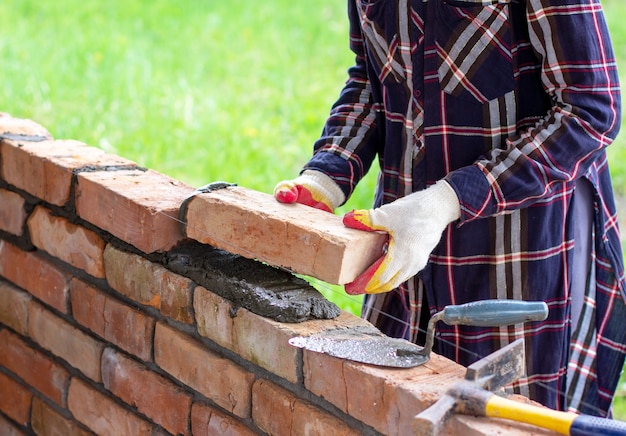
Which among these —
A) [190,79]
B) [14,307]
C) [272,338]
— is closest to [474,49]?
[272,338]

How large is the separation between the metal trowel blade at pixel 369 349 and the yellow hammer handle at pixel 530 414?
220 millimetres

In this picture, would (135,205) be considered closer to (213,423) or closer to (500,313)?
(213,423)

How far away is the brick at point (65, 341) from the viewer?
2135mm

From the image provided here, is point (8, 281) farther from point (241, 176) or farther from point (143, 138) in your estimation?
point (143, 138)

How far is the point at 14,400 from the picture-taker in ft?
8.13

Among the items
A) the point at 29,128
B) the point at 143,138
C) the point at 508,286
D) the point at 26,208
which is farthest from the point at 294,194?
the point at 143,138

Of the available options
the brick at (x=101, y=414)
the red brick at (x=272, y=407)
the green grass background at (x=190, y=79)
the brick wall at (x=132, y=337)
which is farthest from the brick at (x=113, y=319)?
the green grass background at (x=190, y=79)

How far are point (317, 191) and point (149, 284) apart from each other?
43 centimetres

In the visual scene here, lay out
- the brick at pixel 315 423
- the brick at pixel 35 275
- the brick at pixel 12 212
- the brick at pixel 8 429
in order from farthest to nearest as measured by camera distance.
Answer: the brick at pixel 8 429 < the brick at pixel 12 212 < the brick at pixel 35 275 < the brick at pixel 315 423

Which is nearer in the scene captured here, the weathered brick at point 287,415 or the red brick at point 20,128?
the weathered brick at point 287,415

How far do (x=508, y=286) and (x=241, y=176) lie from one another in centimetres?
255

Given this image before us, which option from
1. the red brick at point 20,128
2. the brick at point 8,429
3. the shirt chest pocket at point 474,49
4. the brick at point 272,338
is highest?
the shirt chest pocket at point 474,49

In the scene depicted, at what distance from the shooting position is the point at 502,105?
180 centimetres

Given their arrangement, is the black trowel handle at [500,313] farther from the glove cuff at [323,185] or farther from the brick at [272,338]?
the glove cuff at [323,185]
